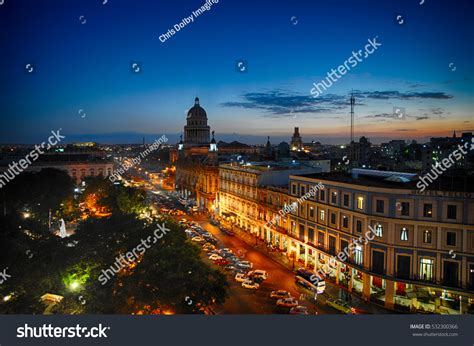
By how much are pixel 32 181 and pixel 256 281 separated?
67.4ft

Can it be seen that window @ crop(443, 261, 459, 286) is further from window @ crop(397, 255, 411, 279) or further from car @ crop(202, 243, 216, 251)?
car @ crop(202, 243, 216, 251)

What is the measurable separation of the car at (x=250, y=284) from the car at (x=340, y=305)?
3769 mm

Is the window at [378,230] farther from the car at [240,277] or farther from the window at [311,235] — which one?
the car at [240,277]

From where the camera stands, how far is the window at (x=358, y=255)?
17.8m

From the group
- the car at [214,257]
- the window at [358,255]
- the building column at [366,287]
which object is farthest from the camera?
the car at [214,257]

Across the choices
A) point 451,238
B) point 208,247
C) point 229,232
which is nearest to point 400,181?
point 451,238

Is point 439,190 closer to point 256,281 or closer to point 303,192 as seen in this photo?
point 303,192

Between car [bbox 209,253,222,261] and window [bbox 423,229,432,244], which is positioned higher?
window [bbox 423,229,432,244]

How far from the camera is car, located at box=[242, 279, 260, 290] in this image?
1881 cm

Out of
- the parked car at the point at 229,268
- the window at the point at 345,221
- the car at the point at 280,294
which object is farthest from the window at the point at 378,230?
the parked car at the point at 229,268

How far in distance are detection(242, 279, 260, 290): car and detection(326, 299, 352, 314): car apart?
148 inches

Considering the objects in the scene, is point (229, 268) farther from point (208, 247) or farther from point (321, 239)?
point (321, 239)

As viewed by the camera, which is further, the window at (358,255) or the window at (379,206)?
the window at (358,255)

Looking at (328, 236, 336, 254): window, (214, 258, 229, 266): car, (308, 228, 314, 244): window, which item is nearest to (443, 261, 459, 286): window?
(328, 236, 336, 254): window
